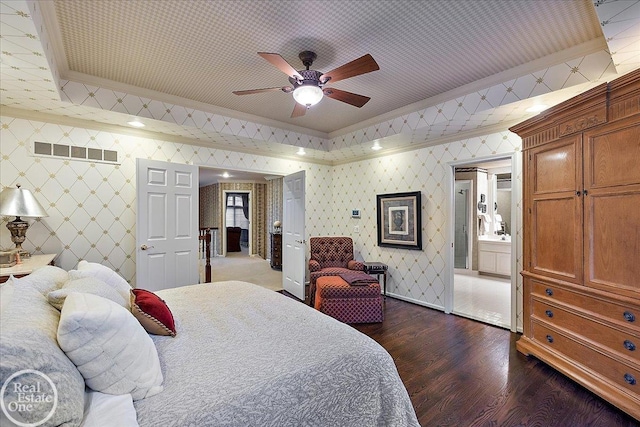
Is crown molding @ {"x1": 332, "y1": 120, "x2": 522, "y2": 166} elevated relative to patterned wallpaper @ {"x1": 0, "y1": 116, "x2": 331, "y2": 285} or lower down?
elevated

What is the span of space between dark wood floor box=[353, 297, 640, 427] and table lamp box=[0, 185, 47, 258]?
11.6 feet

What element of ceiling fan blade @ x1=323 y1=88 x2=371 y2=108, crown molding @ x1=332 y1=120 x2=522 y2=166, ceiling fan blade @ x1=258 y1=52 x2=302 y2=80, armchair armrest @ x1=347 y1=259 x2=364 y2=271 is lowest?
armchair armrest @ x1=347 y1=259 x2=364 y2=271

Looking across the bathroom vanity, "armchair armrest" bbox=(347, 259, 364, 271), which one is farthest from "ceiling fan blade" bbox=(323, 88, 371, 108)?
the bathroom vanity

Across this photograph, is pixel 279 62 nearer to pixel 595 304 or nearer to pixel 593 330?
pixel 595 304

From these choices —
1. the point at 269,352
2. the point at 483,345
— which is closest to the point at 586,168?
the point at 483,345

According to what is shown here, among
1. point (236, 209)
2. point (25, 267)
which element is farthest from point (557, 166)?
point (236, 209)

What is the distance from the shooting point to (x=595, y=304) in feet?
7.13

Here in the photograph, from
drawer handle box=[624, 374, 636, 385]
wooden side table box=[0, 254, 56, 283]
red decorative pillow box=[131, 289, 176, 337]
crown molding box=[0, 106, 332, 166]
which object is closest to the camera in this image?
red decorative pillow box=[131, 289, 176, 337]

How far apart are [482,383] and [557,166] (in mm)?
1923

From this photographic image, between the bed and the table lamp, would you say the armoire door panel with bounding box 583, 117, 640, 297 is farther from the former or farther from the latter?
the table lamp

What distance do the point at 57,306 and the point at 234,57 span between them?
7.39 ft

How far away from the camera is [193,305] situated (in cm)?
208

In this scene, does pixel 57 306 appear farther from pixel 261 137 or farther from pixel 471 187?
pixel 471 187

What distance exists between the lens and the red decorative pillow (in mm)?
1541
